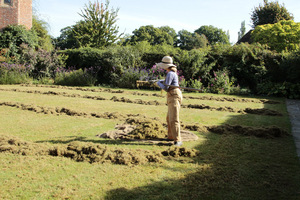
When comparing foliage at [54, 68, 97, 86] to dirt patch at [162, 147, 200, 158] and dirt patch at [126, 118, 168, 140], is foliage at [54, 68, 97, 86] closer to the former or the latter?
dirt patch at [126, 118, 168, 140]

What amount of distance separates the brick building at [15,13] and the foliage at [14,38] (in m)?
1.33

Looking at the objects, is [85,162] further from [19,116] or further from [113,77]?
[113,77]

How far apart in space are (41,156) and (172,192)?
2.31m

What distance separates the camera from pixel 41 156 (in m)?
4.38

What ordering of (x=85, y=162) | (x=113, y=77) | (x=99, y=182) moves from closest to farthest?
1. (x=99, y=182)
2. (x=85, y=162)
3. (x=113, y=77)

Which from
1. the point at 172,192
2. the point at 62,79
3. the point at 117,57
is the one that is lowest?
the point at 172,192

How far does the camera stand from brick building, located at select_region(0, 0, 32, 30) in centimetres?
2448

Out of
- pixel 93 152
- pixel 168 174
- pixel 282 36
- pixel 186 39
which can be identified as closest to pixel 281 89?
pixel 282 36

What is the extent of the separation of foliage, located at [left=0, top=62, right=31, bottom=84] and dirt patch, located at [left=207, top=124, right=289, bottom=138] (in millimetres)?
16093

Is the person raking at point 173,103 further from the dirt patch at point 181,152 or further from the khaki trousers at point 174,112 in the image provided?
the dirt patch at point 181,152

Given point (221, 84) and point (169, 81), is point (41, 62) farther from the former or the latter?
point (169, 81)

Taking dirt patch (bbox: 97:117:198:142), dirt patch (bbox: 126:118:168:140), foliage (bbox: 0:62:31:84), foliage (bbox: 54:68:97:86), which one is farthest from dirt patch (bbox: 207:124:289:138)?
foliage (bbox: 0:62:31:84)

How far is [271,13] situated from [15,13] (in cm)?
3388

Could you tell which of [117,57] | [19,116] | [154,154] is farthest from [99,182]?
[117,57]
